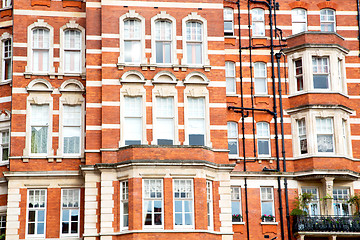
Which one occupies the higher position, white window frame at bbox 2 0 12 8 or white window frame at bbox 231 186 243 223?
white window frame at bbox 2 0 12 8

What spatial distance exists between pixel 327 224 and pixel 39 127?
15000 mm

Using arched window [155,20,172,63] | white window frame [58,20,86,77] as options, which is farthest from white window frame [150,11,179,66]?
white window frame [58,20,86,77]

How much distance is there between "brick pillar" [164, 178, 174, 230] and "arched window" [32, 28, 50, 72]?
911 centimetres

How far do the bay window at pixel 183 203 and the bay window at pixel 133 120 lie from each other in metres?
2.94

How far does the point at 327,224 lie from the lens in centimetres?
3597

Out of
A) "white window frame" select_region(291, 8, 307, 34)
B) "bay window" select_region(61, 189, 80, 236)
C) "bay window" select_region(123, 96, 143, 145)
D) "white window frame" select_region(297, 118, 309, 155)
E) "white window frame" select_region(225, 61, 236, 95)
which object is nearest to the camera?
"bay window" select_region(123, 96, 143, 145)

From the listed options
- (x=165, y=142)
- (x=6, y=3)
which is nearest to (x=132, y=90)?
(x=165, y=142)

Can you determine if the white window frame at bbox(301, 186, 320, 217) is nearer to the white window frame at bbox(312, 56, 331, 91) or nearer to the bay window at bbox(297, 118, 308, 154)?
the bay window at bbox(297, 118, 308, 154)

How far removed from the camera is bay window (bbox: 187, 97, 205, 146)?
35.0 meters

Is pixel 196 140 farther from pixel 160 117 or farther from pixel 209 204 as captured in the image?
pixel 209 204

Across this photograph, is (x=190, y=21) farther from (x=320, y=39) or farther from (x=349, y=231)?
(x=349, y=231)

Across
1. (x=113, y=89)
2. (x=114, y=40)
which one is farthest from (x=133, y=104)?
(x=114, y=40)

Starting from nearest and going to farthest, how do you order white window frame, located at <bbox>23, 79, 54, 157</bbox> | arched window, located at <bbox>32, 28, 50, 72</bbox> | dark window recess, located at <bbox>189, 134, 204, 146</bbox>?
dark window recess, located at <bbox>189, 134, 204, 146</bbox>, white window frame, located at <bbox>23, 79, 54, 157</bbox>, arched window, located at <bbox>32, 28, 50, 72</bbox>

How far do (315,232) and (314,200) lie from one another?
2063 mm
